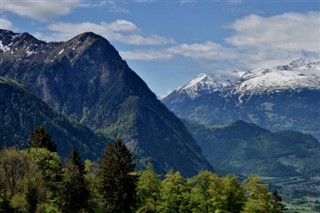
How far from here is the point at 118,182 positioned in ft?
353

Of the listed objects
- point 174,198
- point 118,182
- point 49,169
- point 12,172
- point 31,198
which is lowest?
point 174,198

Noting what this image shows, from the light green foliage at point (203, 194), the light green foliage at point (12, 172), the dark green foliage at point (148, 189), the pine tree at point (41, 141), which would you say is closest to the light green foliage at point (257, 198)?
the light green foliage at point (203, 194)

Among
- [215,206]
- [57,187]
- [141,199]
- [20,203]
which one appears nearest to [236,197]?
[215,206]

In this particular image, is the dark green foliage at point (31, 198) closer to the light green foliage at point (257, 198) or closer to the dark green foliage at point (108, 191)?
the dark green foliage at point (108, 191)

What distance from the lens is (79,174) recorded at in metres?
105

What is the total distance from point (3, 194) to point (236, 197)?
54.1m

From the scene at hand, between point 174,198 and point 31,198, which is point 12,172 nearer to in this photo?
point 31,198

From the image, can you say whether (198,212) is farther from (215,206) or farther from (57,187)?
(57,187)

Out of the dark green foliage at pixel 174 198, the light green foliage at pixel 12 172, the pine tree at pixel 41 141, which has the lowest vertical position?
the dark green foliage at pixel 174 198

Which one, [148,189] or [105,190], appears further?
[148,189]

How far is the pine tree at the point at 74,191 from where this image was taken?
103 m

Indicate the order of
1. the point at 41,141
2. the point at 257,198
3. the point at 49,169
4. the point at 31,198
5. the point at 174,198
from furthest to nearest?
the point at 41,141 → the point at 174,198 → the point at 49,169 → the point at 257,198 → the point at 31,198

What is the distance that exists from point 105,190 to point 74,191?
28.6ft

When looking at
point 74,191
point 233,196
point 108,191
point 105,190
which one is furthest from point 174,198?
point 74,191
